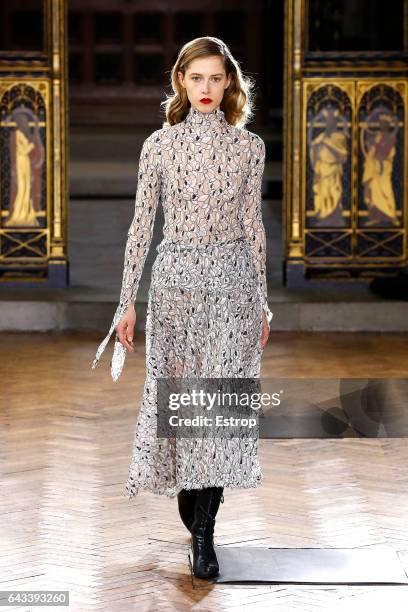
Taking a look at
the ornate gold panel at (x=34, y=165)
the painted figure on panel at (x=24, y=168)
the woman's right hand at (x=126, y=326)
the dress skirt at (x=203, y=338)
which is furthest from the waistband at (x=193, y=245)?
the painted figure on panel at (x=24, y=168)

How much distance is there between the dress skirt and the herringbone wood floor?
0.36 meters

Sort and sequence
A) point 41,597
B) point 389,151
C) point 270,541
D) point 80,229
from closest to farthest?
point 41,597, point 270,541, point 389,151, point 80,229

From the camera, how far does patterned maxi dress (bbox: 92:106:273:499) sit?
487 centimetres

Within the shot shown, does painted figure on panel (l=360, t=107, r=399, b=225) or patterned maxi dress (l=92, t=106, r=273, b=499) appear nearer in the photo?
patterned maxi dress (l=92, t=106, r=273, b=499)

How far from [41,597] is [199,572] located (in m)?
0.53

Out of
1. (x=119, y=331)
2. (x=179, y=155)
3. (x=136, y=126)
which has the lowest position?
(x=119, y=331)

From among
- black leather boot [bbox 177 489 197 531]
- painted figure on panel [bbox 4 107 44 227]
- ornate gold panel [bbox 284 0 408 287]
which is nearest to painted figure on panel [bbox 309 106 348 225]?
ornate gold panel [bbox 284 0 408 287]

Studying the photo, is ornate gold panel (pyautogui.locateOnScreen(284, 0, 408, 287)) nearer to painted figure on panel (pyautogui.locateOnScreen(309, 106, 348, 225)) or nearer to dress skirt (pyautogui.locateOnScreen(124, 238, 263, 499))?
painted figure on panel (pyautogui.locateOnScreen(309, 106, 348, 225))

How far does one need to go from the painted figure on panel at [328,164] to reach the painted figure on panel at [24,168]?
74.4 inches

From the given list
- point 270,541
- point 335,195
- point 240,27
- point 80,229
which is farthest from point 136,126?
point 270,541

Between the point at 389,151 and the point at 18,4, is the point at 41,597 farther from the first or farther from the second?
the point at 18,4

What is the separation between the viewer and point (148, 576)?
498 centimetres

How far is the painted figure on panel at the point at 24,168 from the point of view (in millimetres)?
10398

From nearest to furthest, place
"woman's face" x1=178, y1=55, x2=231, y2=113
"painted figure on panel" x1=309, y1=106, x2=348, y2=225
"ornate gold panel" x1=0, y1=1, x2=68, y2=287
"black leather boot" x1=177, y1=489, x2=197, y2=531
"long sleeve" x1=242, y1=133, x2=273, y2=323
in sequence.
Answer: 1. "woman's face" x1=178, y1=55, x2=231, y2=113
2. "long sleeve" x1=242, y1=133, x2=273, y2=323
3. "black leather boot" x1=177, y1=489, x2=197, y2=531
4. "ornate gold panel" x1=0, y1=1, x2=68, y2=287
5. "painted figure on panel" x1=309, y1=106, x2=348, y2=225
